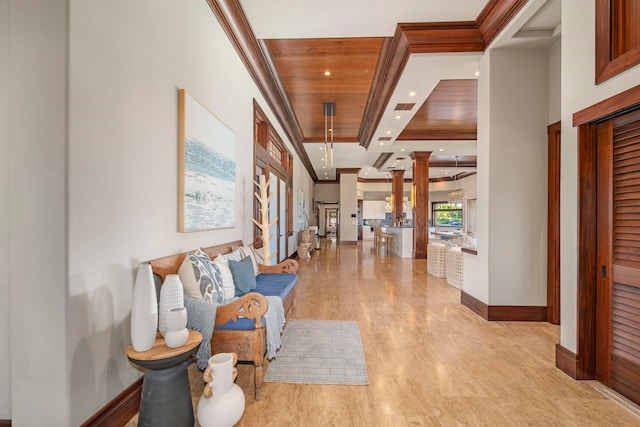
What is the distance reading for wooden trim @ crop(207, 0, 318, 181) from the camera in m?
3.19

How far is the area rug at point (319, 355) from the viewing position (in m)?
2.37

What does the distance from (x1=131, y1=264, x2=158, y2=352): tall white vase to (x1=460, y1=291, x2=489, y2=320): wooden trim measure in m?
3.63

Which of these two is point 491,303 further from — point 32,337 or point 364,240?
point 364,240

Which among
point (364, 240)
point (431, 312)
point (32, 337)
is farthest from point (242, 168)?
point (364, 240)

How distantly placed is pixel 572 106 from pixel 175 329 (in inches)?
129

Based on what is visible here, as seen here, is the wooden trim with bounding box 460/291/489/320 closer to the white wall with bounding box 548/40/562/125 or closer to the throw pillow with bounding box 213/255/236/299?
the white wall with bounding box 548/40/562/125

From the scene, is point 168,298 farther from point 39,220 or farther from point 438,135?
point 438,135

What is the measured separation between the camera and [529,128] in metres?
3.65

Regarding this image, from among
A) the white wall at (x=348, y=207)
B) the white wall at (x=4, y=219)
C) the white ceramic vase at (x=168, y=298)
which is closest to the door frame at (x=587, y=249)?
the white ceramic vase at (x=168, y=298)

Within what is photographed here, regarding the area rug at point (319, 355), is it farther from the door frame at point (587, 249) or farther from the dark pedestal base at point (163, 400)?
the door frame at point (587, 249)

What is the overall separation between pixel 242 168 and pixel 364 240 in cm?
1285

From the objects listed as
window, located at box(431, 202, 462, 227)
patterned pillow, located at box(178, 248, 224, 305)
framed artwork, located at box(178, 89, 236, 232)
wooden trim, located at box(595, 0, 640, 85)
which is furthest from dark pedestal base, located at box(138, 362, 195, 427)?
window, located at box(431, 202, 462, 227)

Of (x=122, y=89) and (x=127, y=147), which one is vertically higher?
(x=122, y=89)

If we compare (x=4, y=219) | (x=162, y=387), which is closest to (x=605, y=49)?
(x=162, y=387)
